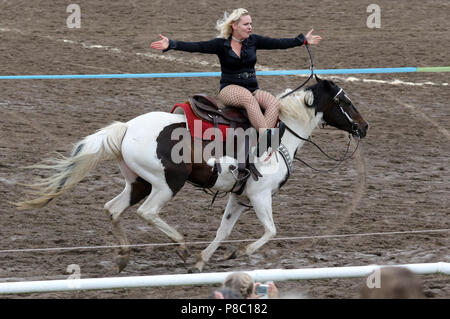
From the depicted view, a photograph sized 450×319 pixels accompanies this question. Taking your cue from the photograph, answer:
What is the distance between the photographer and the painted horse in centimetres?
861

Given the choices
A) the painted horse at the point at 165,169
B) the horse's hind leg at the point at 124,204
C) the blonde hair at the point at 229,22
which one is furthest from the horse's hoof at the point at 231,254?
the blonde hair at the point at 229,22

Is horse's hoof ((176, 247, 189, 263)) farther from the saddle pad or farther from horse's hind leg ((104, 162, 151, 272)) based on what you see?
the saddle pad

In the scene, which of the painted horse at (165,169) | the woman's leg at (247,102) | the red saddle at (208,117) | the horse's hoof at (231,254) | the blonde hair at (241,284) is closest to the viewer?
the blonde hair at (241,284)

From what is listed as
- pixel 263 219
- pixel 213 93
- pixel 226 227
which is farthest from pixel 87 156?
pixel 213 93

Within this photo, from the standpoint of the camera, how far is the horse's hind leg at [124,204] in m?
8.80

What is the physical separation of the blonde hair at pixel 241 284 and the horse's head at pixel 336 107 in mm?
4420

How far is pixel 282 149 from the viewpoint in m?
9.11

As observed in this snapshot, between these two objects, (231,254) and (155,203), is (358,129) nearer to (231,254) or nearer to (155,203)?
(231,254)

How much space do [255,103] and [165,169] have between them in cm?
113

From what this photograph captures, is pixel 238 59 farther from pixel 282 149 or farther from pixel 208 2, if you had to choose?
pixel 208 2

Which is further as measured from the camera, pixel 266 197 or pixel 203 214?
pixel 203 214

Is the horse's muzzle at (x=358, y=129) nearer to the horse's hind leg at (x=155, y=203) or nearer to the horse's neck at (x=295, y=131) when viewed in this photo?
the horse's neck at (x=295, y=131)
